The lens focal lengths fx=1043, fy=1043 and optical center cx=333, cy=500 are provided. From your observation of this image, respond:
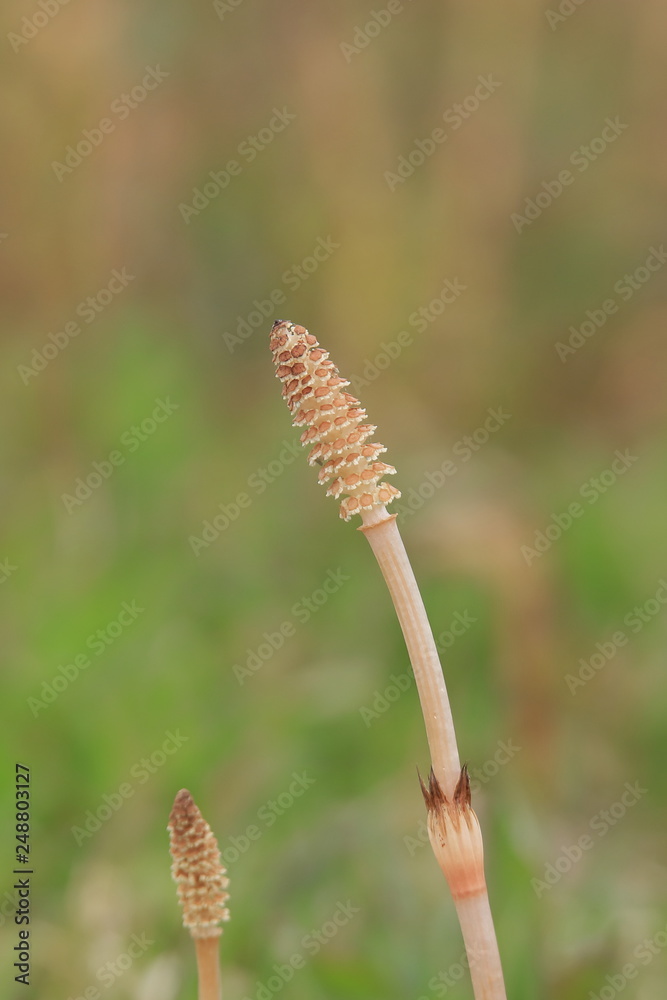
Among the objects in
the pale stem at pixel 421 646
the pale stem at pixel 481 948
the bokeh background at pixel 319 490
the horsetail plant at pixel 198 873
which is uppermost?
the bokeh background at pixel 319 490

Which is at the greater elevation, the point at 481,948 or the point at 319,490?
the point at 319,490

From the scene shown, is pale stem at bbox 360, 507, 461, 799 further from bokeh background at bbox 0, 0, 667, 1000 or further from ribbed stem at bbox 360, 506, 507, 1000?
bokeh background at bbox 0, 0, 667, 1000

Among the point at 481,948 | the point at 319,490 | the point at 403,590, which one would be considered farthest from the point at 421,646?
the point at 319,490

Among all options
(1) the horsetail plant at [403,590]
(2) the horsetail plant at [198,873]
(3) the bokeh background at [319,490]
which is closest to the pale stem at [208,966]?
(2) the horsetail plant at [198,873]

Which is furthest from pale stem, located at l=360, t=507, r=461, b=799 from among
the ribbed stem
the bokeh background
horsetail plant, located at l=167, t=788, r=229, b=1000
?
the bokeh background

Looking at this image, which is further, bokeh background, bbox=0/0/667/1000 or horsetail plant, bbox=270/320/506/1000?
bokeh background, bbox=0/0/667/1000

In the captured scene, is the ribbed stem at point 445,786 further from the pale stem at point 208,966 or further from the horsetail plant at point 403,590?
the pale stem at point 208,966

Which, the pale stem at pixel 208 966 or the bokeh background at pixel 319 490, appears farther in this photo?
the bokeh background at pixel 319 490

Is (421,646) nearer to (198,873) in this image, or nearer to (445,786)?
(445,786)
